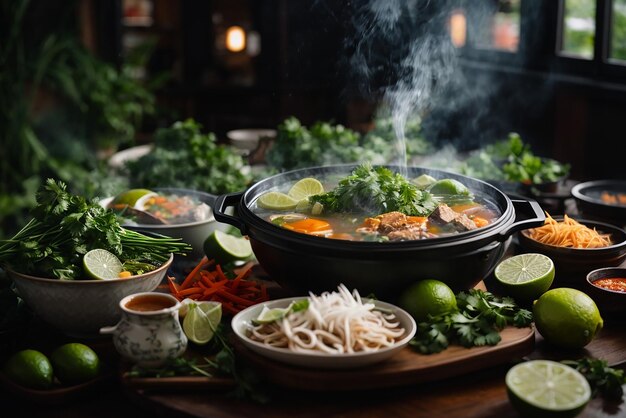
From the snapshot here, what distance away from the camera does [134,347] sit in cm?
232

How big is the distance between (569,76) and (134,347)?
5.35 m

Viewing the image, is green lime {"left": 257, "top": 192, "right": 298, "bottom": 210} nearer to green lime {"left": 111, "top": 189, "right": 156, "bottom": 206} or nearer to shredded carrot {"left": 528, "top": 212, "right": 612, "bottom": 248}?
green lime {"left": 111, "top": 189, "right": 156, "bottom": 206}

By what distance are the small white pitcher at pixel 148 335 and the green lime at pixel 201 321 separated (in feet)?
0.44

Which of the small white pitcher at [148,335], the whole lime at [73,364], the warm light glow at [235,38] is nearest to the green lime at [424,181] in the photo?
the small white pitcher at [148,335]

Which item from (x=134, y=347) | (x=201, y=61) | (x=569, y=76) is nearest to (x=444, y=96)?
(x=569, y=76)

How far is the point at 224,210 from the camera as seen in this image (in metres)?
3.07

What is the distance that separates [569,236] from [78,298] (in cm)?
200

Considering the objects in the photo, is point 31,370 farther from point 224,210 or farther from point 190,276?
point 224,210

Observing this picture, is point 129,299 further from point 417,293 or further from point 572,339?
point 572,339

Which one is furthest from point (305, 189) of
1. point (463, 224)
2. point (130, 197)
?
point (130, 197)

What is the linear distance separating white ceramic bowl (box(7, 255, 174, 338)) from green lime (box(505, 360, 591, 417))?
1300 mm

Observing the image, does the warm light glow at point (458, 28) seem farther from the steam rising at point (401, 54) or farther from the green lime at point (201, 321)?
the green lime at point (201, 321)

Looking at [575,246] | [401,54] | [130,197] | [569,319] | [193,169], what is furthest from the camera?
[401,54]

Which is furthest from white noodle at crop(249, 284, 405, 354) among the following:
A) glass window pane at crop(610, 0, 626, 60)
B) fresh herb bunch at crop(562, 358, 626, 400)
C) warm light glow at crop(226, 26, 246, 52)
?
warm light glow at crop(226, 26, 246, 52)
